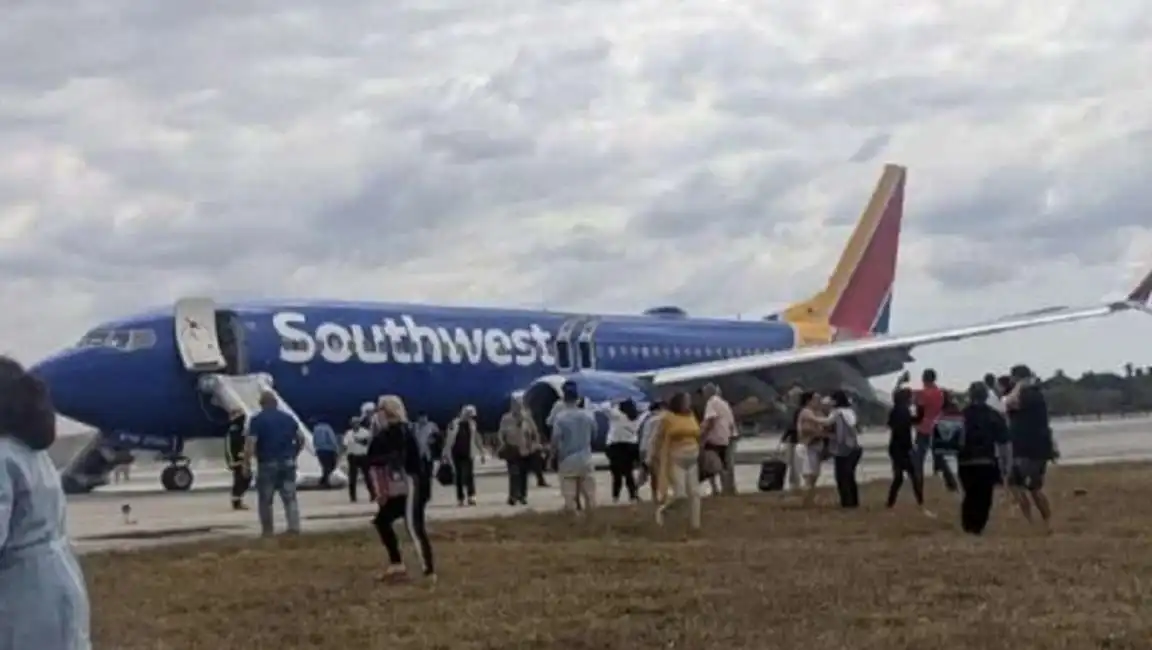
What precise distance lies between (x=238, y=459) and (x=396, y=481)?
13093 millimetres

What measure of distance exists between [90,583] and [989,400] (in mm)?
7713

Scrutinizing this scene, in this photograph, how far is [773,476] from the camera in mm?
25594

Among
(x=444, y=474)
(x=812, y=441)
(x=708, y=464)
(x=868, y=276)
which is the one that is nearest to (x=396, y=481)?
(x=708, y=464)

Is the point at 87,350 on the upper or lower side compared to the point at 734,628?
upper

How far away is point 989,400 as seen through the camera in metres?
17.0

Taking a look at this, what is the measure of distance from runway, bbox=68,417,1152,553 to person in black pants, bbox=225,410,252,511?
1.11 ft

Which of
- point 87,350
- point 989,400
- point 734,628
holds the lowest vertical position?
point 734,628

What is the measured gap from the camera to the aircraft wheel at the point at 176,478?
3391 cm

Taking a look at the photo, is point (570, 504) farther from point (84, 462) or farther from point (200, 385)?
point (84, 462)

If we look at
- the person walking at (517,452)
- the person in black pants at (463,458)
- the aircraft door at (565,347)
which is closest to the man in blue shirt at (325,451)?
the person in black pants at (463,458)

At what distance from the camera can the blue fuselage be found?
32594 millimetres

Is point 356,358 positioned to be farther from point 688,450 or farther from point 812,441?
point 688,450

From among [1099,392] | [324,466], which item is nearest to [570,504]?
[324,466]

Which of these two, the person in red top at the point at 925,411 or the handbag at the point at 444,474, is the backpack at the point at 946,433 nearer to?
the person in red top at the point at 925,411
